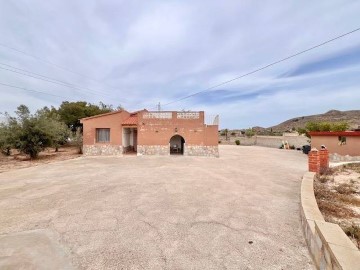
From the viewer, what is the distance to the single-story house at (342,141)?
17453mm

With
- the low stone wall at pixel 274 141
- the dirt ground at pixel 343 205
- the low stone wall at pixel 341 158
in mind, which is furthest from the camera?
the low stone wall at pixel 274 141

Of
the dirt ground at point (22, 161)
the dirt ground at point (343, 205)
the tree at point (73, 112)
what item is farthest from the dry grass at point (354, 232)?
the tree at point (73, 112)

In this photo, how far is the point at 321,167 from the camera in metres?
10.5

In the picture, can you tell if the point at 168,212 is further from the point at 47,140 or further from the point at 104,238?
the point at 47,140

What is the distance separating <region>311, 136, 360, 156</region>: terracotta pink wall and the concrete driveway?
505 inches

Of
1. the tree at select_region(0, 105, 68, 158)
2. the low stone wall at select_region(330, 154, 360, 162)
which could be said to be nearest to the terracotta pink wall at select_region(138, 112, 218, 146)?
the tree at select_region(0, 105, 68, 158)

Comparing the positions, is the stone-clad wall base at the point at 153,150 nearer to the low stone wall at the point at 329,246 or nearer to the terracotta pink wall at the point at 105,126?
the terracotta pink wall at the point at 105,126

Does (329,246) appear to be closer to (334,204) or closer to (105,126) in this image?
(334,204)

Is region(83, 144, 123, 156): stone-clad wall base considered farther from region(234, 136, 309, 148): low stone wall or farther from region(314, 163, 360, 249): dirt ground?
region(234, 136, 309, 148): low stone wall

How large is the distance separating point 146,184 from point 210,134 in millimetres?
12021

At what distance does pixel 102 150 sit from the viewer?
20781 millimetres

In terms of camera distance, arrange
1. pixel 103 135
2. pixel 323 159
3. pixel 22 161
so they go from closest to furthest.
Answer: pixel 323 159
pixel 22 161
pixel 103 135

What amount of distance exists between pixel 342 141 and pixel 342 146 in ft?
1.37

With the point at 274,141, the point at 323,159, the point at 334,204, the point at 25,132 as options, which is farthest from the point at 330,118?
the point at 25,132
